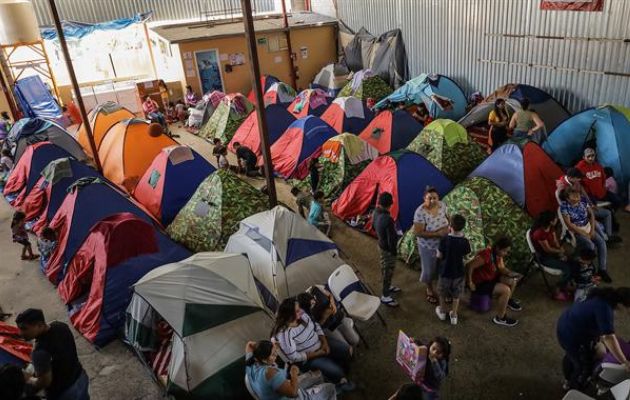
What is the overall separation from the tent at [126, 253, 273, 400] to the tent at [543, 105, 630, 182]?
6099 mm

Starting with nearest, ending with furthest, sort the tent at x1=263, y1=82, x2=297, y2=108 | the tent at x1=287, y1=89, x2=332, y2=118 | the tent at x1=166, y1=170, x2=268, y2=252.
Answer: the tent at x1=166, y1=170, x2=268, y2=252
the tent at x1=287, y1=89, x2=332, y2=118
the tent at x1=263, y1=82, x2=297, y2=108

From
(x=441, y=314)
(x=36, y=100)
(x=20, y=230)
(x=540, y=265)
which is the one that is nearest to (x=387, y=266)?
(x=441, y=314)

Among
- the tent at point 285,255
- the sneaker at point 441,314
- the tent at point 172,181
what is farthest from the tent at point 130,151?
the sneaker at point 441,314

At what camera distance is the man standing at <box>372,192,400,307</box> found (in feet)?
17.5

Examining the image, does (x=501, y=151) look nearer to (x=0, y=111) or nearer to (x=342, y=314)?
(x=342, y=314)

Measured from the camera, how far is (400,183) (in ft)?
22.7

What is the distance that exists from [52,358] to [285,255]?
256cm

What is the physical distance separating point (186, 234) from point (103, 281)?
1726 mm

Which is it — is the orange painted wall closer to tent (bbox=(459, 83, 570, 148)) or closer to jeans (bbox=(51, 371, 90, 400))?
tent (bbox=(459, 83, 570, 148))

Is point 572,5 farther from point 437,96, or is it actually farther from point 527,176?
point 527,176

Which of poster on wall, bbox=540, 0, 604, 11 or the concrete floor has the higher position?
poster on wall, bbox=540, 0, 604, 11

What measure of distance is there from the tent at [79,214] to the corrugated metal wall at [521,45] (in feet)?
27.1

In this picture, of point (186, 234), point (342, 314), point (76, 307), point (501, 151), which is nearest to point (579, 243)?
point (501, 151)

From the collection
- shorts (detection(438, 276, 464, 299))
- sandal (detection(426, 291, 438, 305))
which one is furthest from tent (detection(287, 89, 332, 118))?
shorts (detection(438, 276, 464, 299))
